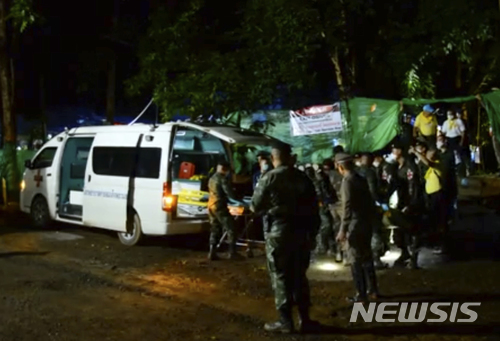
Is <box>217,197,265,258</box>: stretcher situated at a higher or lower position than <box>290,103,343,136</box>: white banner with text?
lower

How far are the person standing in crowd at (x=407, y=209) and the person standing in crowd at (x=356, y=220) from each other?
7.97 ft

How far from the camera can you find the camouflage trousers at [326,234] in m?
11.0

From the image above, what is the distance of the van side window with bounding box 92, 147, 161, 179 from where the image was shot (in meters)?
11.6

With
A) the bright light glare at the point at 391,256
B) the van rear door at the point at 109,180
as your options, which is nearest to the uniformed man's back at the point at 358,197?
the bright light glare at the point at 391,256

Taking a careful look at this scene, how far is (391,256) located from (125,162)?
468 centimetres

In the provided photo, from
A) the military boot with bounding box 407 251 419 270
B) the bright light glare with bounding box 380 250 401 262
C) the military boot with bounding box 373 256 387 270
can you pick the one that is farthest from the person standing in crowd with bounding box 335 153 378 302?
the bright light glare with bounding box 380 250 401 262

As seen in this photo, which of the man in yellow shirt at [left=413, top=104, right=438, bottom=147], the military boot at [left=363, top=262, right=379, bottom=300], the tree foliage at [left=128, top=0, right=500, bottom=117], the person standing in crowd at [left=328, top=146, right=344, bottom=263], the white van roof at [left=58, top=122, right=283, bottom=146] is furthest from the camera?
the tree foliage at [left=128, top=0, right=500, bottom=117]

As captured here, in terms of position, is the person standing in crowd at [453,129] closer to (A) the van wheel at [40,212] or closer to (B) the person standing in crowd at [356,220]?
(B) the person standing in crowd at [356,220]

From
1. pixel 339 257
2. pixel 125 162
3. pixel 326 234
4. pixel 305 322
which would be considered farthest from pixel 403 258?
pixel 125 162

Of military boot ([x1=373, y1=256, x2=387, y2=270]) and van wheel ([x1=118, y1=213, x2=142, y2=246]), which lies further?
van wheel ([x1=118, y1=213, x2=142, y2=246])

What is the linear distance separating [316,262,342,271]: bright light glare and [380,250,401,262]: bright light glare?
2.51 feet

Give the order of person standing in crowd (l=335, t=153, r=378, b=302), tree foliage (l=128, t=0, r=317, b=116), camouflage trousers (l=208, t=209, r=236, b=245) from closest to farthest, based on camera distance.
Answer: person standing in crowd (l=335, t=153, r=378, b=302) < camouflage trousers (l=208, t=209, r=236, b=245) < tree foliage (l=128, t=0, r=317, b=116)

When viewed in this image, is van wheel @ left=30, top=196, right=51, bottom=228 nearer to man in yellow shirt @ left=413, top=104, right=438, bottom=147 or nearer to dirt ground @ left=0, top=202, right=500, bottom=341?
dirt ground @ left=0, top=202, right=500, bottom=341

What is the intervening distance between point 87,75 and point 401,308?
1801 centimetres
